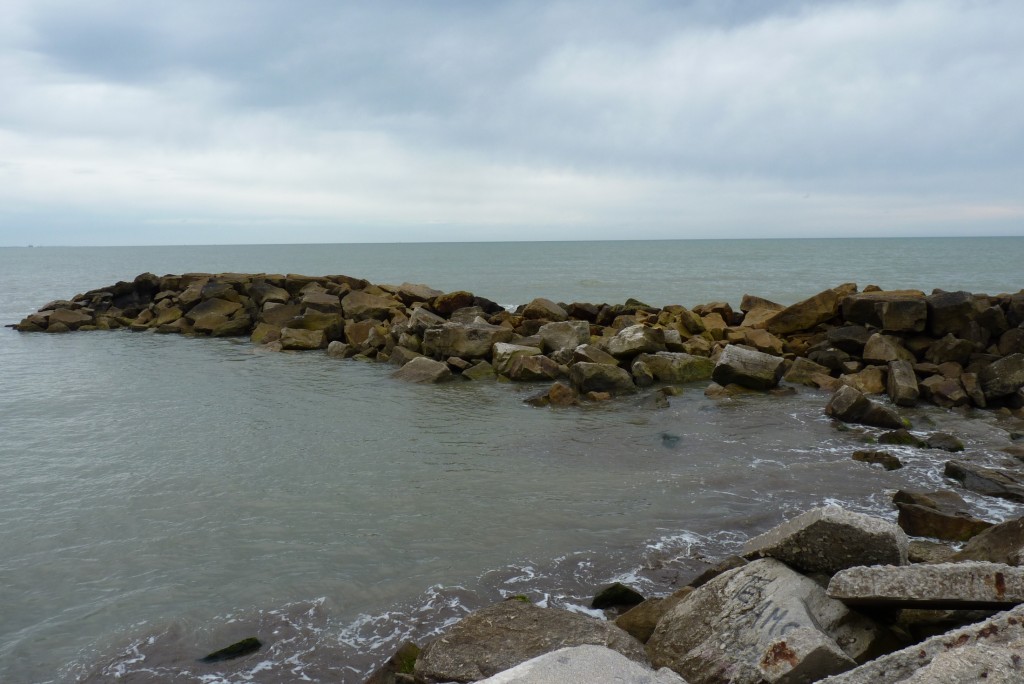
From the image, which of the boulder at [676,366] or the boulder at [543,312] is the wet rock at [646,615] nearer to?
the boulder at [676,366]

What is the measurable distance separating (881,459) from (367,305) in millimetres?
16247

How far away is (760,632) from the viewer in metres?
4.48

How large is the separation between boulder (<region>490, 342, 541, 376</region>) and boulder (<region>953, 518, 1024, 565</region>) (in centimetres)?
1128

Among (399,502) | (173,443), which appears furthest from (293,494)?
(173,443)

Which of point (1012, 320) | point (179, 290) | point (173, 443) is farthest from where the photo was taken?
point (179, 290)

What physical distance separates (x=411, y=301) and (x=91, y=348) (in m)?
9.49

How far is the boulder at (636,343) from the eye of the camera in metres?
16.0

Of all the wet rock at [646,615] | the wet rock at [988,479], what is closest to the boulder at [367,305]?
the wet rock at [988,479]

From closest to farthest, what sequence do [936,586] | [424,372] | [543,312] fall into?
1. [936,586]
2. [424,372]
3. [543,312]

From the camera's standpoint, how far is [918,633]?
14.7ft

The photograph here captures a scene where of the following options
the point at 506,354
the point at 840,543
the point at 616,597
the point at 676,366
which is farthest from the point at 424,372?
the point at 840,543

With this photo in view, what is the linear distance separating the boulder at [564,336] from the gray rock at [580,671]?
13145 mm

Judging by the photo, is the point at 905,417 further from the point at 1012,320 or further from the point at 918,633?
the point at 918,633

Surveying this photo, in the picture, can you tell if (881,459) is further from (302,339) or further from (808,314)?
(302,339)
